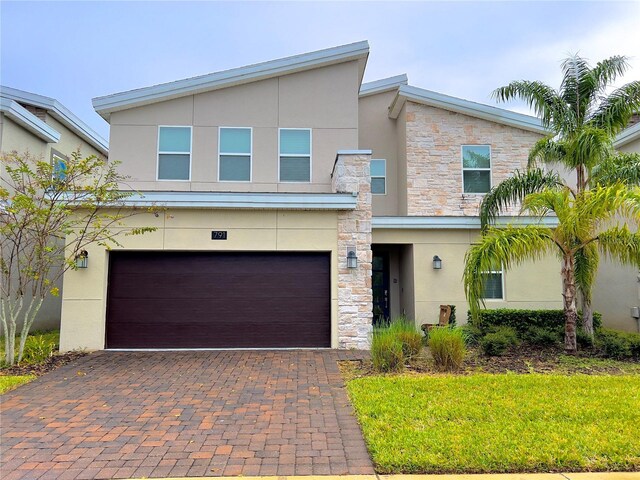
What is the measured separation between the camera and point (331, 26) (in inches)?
528

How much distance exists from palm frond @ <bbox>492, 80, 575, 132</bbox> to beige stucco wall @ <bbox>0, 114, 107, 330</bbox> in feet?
35.2

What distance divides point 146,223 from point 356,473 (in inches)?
304

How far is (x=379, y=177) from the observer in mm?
14125

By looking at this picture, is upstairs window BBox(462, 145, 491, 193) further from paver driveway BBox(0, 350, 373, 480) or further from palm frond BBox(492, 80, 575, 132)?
paver driveway BBox(0, 350, 373, 480)

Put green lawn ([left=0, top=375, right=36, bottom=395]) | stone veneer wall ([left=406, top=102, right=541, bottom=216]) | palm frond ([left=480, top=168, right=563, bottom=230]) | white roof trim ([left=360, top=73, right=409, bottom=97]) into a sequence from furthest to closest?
white roof trim ([left=360, top=73, right=409, bottom=97]) → stone veneer wall ([left=406, top=102, right=541, bottom=216]) → palm frond ([left=480, top=168, right=563, bottom=230]) → green lawn ([left=0, top=375, right=36, bottom=395])

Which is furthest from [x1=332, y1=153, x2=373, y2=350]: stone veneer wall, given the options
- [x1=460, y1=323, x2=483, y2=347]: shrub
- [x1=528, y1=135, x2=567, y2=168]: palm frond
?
[x1=528, y1=135, x2=567, y2=168]: palm frond

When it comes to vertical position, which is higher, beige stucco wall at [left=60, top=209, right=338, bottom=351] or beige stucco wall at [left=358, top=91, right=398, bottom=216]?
beige stucco wall at [left=358, top=91, right=398, bottom=216]

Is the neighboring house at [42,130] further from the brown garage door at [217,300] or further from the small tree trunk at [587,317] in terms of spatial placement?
the small tree trunk at [587,317]

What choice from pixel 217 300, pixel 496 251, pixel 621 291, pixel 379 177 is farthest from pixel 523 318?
pixel 217 300

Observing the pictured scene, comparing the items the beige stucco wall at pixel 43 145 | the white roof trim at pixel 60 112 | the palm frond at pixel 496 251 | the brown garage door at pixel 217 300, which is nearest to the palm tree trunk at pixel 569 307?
the palm frond at pixel 496 251

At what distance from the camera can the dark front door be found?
13.5m

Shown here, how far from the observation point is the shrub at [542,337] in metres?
9.21

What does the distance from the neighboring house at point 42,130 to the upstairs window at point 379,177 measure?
893cm

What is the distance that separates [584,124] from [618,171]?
133 centimetres
